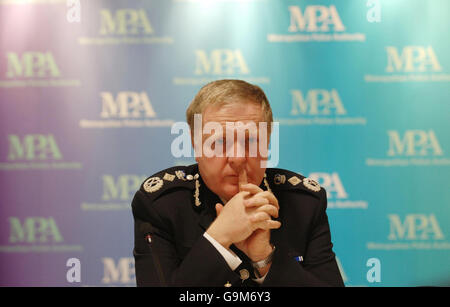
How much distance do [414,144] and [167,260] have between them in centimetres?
227

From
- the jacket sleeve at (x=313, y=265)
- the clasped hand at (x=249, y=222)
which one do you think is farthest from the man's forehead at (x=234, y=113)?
the jacket sleeve at (x=313, y=265)

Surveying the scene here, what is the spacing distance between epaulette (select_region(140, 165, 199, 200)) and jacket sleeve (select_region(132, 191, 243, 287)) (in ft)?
0.13

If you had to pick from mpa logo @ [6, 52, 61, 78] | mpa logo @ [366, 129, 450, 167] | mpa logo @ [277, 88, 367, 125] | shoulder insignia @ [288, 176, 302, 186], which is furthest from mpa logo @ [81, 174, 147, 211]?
mpa logo @ [366, 129, 450, 167]

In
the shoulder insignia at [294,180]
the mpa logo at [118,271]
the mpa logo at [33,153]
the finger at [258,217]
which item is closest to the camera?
the finger at [258,217]

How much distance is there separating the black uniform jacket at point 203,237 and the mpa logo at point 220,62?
144cm

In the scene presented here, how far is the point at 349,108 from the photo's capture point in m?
2.90

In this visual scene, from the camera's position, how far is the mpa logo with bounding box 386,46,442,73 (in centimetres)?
290

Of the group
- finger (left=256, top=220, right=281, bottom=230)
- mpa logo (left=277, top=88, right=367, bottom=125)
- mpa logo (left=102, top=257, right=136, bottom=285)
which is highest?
mpa logo (left=277, top=88, right=367, bottom=125)

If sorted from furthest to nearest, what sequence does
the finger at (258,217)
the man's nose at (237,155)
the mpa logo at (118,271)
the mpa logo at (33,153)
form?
the mpa logo at (33,153) → the mpa logo at (118,271) → the man's nose at (237,155) → the finger at (258,217)

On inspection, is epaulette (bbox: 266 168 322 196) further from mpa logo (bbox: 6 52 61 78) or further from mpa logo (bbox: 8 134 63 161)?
mpa logo (bbox: 6 52 61 78)

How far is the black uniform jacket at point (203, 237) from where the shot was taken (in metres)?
1.25

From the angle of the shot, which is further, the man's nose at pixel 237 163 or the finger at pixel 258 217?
the man's nose at pixel 237 163

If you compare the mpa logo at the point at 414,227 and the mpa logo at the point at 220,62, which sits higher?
the mpa logo at the point at 220,62

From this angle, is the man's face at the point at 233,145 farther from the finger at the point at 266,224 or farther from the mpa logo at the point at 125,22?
the mpa logo at the point at 125,22
